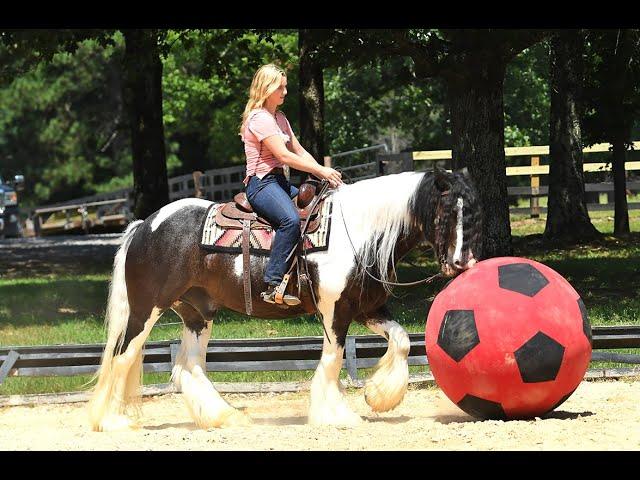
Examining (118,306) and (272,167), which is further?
(118,306)

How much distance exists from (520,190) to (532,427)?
21.7 meters

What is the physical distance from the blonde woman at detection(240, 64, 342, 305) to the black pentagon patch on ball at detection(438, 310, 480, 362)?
4.64 feet

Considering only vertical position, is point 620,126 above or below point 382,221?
above

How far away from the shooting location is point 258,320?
1588 centimetres

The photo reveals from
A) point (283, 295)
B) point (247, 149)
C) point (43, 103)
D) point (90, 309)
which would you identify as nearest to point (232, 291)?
point (283, 295)

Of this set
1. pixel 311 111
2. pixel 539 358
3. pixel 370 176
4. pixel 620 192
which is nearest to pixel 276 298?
A: pixel 539 358

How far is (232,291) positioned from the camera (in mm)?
9609

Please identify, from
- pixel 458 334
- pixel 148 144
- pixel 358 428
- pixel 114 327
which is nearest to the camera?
pixel 458 334

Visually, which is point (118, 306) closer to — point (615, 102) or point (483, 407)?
point (483, 407)

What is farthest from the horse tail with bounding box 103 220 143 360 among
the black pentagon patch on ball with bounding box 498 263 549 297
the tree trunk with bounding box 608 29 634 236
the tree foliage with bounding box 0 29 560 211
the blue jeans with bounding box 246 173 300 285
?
the tree trunk with bounding box 608 29 634 236

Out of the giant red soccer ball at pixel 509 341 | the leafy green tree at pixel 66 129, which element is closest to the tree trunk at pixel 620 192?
the giant red soccer ball at pixel 509 341

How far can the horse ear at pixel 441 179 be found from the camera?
8805 mm

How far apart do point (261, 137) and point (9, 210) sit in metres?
29.9

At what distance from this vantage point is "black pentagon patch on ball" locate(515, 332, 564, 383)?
8117mm
